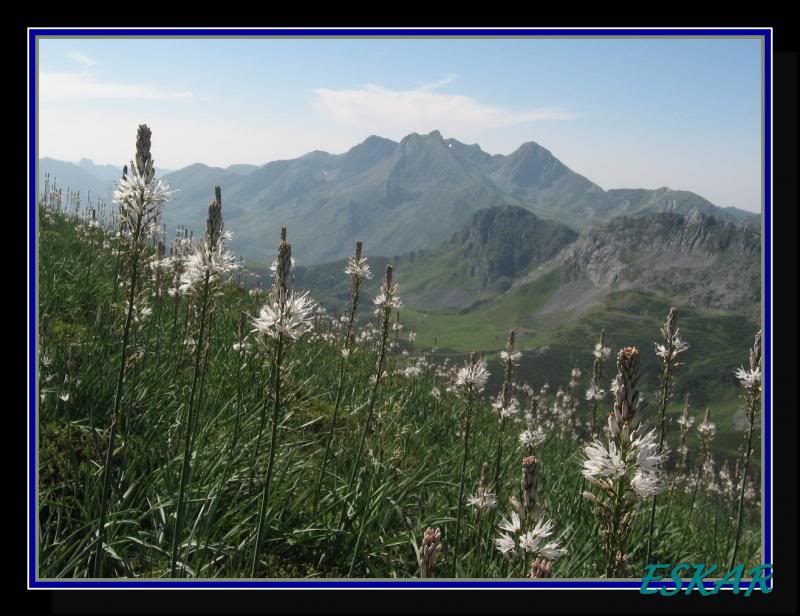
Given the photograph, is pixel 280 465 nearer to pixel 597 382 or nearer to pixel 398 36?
pixel 398 36

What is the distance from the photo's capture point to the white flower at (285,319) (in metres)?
3.16

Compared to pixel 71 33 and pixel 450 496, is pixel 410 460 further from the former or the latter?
pixel 71 33

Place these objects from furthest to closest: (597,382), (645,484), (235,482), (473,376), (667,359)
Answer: (597,382)
(235,482)
(667,359)
(473,376)
(645,484)

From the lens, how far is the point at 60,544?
4.03 meters

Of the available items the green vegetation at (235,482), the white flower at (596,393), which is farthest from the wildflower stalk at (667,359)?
the white flower at (596,393)

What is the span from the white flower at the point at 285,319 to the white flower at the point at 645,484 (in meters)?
2.04

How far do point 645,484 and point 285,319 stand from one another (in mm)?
2307

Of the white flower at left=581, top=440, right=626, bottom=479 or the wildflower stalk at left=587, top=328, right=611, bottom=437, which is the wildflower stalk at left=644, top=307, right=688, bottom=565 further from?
the wildflower stalk at left=587, top=328, right=611, bottom=437

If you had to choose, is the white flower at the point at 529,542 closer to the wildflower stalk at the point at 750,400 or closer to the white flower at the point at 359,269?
the wildflower stalk at the point at 750,400

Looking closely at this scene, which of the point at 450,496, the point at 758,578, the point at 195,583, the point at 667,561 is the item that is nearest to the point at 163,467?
the point at 195,583

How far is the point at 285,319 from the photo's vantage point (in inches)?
127

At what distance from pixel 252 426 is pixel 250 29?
4.23 meters

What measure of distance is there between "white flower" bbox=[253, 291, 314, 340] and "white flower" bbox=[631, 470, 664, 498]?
6.70 feet

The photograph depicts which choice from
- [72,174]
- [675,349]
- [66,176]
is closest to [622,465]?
[675,349]
